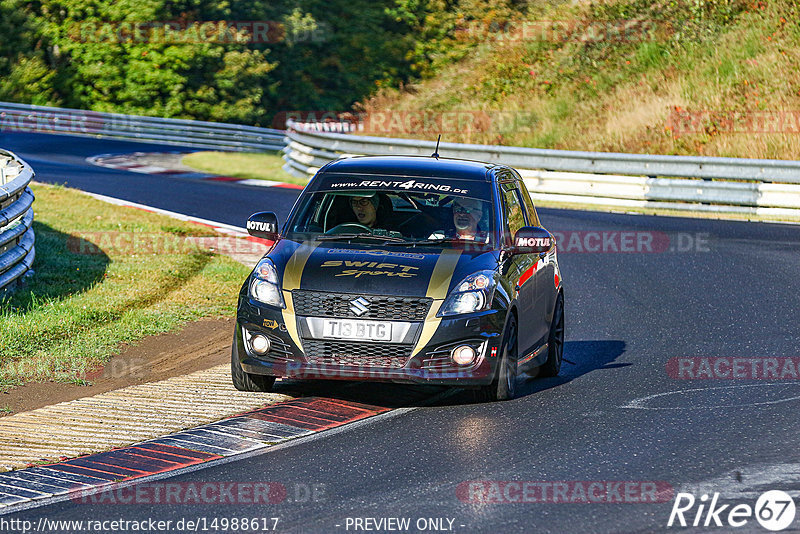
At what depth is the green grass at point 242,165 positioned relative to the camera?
27812 mm

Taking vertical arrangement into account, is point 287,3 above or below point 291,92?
above

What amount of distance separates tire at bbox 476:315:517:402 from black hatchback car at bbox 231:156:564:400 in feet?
0.03

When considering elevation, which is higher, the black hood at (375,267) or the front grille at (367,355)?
the black hood at (375,267)

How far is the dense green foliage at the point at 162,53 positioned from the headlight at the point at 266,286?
127 ft

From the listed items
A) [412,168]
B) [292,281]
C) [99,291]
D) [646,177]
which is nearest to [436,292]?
[292,281]

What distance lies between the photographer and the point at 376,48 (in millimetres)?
54594

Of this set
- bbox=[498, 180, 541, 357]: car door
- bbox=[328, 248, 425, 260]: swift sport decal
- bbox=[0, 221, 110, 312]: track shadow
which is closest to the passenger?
bbox=[498, 180, 541, 357]: car door

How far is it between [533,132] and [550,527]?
2483 centimetres

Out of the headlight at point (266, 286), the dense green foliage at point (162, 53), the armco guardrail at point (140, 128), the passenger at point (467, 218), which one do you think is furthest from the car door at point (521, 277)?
the dense green foliage at point (162, 53)

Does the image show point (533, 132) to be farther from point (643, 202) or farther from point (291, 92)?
point (291, 92)

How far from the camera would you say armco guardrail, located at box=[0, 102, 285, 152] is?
37.7 metres

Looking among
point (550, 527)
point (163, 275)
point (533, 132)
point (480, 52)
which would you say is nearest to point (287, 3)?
point (480, 52)

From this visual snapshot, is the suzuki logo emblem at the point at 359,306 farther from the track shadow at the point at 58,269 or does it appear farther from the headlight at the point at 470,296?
the track shadow at the point at 58,269

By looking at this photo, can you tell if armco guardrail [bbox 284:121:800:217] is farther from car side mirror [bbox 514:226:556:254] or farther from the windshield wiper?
the windshield wiper
